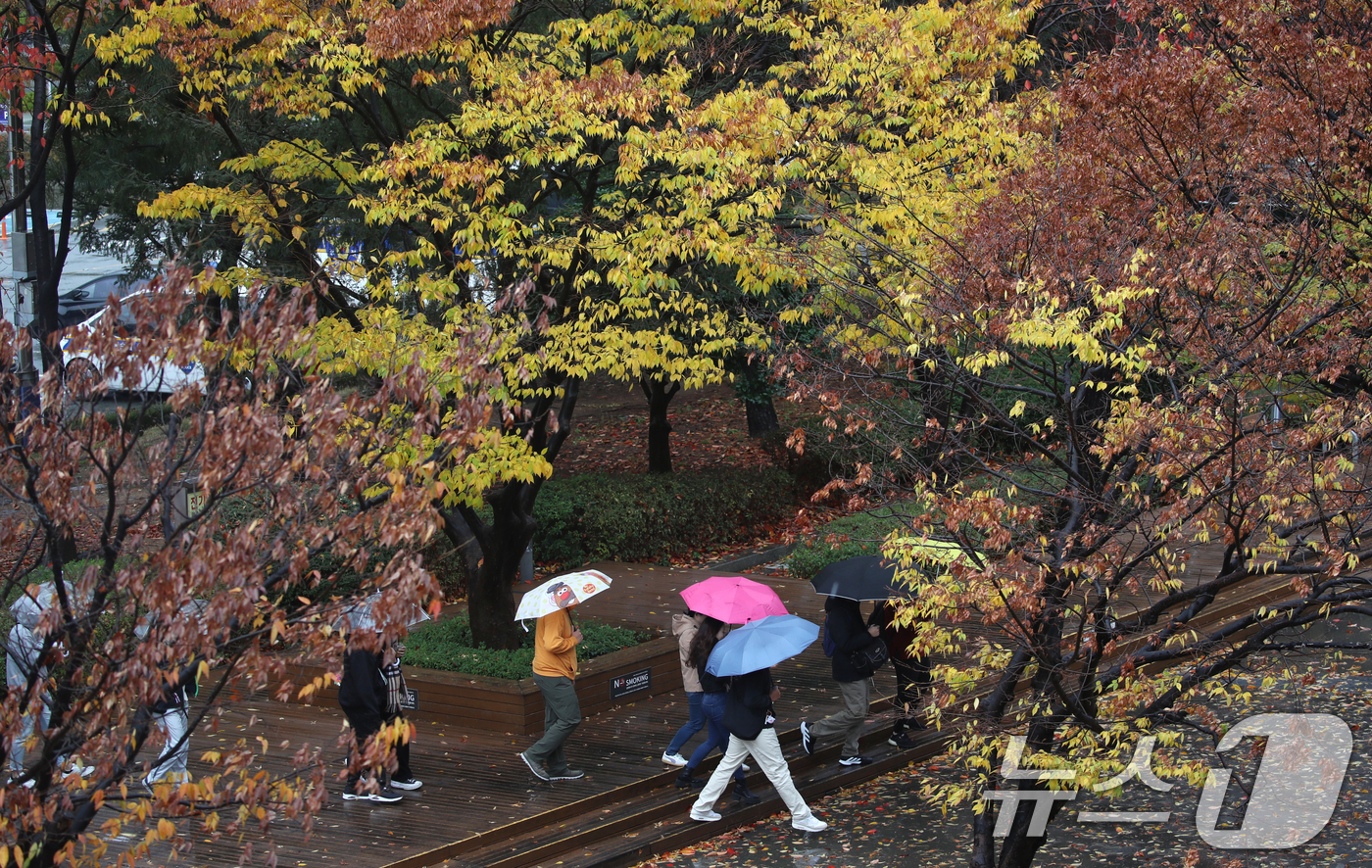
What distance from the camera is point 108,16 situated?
14.2 meters

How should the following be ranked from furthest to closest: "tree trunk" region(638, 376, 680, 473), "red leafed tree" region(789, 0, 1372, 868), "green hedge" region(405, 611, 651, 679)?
"tree trunk" region(638, 376, 680, 473)
"green hedge" region(405, 611, 651, 679)
"red leafed tree" region(789, 0, 1372, 868)

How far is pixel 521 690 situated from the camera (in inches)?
427

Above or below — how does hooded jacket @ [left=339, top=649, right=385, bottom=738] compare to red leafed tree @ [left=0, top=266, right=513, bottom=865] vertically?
below

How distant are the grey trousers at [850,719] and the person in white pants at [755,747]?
4.38 ft

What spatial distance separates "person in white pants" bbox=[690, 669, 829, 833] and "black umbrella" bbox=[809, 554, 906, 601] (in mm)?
1340

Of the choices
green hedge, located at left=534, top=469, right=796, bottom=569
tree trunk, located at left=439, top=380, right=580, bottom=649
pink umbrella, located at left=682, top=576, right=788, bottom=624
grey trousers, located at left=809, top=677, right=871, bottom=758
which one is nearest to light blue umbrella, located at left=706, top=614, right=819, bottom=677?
pink umbrella, located at left=682, top=576, right=788, bottom=624

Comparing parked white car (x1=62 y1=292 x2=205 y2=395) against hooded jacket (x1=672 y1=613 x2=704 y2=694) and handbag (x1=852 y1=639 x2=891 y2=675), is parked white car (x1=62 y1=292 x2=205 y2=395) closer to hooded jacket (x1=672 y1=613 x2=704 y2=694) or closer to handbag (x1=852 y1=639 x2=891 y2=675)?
hooded jacket (x1=672 y1=613 x2=704 y2=694)

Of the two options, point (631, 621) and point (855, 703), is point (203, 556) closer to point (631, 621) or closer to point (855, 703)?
point (855, 703)

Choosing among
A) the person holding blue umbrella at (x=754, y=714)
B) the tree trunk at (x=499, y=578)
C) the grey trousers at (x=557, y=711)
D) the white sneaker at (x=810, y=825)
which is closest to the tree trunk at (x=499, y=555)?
the tree trunk at (x=499, y=578)

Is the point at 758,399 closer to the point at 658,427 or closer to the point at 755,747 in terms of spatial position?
the point at 658,427

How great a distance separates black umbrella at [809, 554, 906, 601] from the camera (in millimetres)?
10117

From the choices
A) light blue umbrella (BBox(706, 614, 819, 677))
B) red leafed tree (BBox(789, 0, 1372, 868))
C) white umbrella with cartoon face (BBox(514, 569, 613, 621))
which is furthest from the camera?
white umbrella with cartoon face (BBox(514, 569, 613, 621))

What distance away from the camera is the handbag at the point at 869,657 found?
405 inches

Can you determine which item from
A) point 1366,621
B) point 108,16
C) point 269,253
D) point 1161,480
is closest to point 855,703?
point 1161,480
